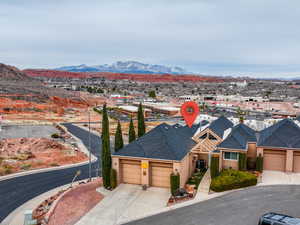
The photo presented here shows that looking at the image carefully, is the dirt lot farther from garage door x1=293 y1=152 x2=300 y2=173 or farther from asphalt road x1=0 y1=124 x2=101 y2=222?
garage door x1=293 y1=152 x2=300 y2=173

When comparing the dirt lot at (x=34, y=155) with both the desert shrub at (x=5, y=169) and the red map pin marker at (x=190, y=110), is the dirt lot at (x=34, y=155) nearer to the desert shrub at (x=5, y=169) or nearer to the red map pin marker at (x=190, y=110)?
the desert shrub at (x=5, y=169)

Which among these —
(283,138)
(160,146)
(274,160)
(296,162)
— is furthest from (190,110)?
(296,162)

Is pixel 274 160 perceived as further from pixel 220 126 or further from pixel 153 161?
pixel 153 161

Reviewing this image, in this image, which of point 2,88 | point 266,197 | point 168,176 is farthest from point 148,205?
point 2,88

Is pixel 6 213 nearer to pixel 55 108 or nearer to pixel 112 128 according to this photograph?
pixel 112 128

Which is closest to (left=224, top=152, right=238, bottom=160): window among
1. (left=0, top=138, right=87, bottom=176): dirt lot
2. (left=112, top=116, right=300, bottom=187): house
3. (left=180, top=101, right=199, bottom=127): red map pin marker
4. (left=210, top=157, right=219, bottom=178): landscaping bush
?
(left=112, top=116, right=300, bottom=187): house

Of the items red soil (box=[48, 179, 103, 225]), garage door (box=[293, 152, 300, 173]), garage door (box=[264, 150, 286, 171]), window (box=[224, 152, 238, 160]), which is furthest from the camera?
garage door (box=[264, 150, 286, 171])
